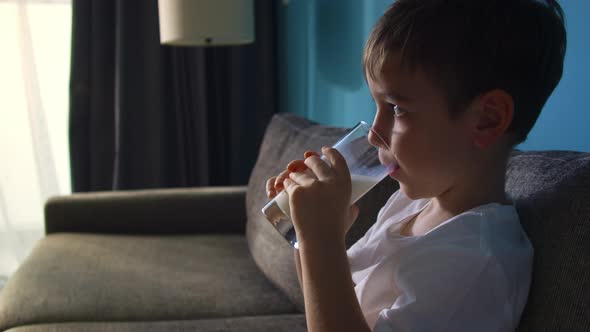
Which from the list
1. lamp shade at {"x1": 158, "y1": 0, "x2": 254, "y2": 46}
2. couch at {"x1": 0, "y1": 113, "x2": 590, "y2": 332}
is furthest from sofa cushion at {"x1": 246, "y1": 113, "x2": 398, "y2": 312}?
lamp shade at {"x1": 158, "y1": 0, "x2": 254, "y2": 46}

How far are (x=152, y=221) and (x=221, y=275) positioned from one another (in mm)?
573

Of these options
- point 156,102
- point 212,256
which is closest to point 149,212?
point 212,256

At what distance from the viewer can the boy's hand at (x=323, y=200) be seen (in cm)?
80

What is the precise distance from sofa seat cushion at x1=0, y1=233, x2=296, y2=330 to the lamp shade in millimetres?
888

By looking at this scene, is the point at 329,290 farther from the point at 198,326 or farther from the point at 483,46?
the point at 198,326

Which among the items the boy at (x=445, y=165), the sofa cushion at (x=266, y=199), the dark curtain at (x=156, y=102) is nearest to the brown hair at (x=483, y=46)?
the boy at (x=445, y=165)

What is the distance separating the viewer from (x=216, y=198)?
220cm

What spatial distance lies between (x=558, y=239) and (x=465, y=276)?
0.13 meters

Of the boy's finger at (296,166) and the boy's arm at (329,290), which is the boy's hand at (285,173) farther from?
the boy's arm at (329,290)

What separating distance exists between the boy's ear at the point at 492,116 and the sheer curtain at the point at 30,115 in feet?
8.98

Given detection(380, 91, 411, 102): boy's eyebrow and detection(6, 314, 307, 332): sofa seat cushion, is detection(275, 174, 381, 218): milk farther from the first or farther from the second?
detection(6, 314, 307, 332): sofa seat cushion

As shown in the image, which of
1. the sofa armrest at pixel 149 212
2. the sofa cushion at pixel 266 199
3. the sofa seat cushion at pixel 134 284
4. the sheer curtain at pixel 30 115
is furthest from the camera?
the sheer curtain at pixel 30 115

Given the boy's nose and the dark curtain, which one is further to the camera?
the dark curtain

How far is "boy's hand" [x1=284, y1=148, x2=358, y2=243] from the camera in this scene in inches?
31.5
